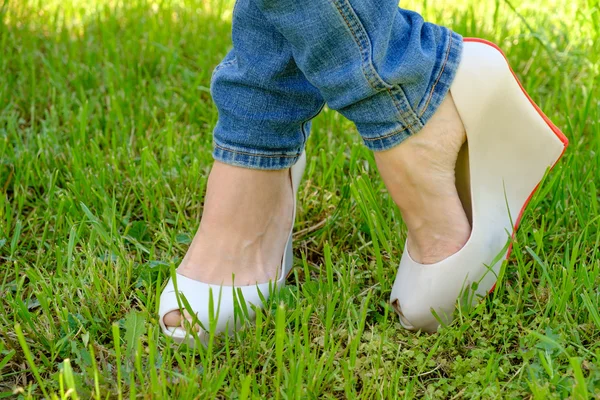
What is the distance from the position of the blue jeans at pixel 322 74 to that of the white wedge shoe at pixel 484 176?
0.20 feet

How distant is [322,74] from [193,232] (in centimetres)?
60

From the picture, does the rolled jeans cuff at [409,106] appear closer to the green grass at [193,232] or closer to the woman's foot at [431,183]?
the woman's foot at [431,183]

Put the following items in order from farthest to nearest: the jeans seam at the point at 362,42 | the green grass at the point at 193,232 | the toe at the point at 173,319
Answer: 1. the toe at the point at 173,319
2. the green grass at the point at 193,232
3. the jeans seam at the point at 362,42

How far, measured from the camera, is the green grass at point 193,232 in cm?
105

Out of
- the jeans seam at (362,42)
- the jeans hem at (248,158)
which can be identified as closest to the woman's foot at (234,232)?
the jeans hem at (248,158)

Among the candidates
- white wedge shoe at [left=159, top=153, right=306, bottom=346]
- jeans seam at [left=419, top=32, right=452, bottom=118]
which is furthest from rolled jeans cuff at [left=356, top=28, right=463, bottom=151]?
white wedge shoe at [left=159, top=153, right=306, bottom=346]

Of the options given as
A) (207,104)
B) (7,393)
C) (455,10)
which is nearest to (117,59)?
(207,104)

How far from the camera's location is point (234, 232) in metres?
1.27

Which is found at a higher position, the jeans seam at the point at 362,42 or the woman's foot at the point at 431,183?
the jeans seam at the point at 362,42

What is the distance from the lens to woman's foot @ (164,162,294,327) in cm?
125

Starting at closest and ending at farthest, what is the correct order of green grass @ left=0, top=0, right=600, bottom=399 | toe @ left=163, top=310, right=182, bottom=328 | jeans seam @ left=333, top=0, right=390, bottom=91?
jeans seam @ left=333, top=0, right=390, bottom=91 < green grass @ left=0, top=0, right=600, bottom=399 < toe @ left=163, top=310, right=182, bottom=328

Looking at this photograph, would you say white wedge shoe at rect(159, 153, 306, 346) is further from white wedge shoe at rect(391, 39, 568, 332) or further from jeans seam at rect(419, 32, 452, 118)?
jeans seam at rect(419, 32, 452, 118)

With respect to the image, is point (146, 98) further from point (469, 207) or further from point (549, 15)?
point (549, 15)

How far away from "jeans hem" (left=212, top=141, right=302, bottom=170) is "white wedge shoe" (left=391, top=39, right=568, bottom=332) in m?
0.29
